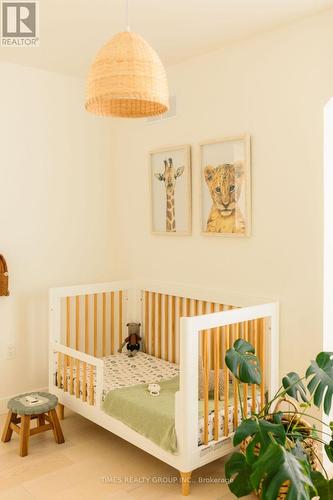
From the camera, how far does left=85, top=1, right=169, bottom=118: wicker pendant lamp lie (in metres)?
1.70

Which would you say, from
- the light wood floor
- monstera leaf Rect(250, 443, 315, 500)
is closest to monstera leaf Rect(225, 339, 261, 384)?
monstera leaf Rect(250, 443, 315, 500)

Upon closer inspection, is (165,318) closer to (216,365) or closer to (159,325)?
(159,325)

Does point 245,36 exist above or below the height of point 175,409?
above

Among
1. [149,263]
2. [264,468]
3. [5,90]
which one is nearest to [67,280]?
[149,263]

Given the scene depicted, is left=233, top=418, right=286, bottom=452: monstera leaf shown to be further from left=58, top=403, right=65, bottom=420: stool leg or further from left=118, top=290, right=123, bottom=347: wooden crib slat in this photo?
left=118, top=290, right=123, bottom=347: wooden crib slat

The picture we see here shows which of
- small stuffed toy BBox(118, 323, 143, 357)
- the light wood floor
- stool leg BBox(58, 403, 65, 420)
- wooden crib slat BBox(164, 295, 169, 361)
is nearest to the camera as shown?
the light wood floor

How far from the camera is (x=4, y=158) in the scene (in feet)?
11.3

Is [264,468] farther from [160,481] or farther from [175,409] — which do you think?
[160,481]

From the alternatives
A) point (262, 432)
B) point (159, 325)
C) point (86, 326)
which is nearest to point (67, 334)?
point (86, 326)

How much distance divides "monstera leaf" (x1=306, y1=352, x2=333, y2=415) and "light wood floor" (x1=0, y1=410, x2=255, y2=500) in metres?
0.71

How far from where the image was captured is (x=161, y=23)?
283cm

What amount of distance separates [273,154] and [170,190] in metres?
0.91

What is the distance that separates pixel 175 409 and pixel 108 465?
2.07 ft

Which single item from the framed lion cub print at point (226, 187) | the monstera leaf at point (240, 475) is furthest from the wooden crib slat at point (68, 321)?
the monstera leaf at point (240, 475)
